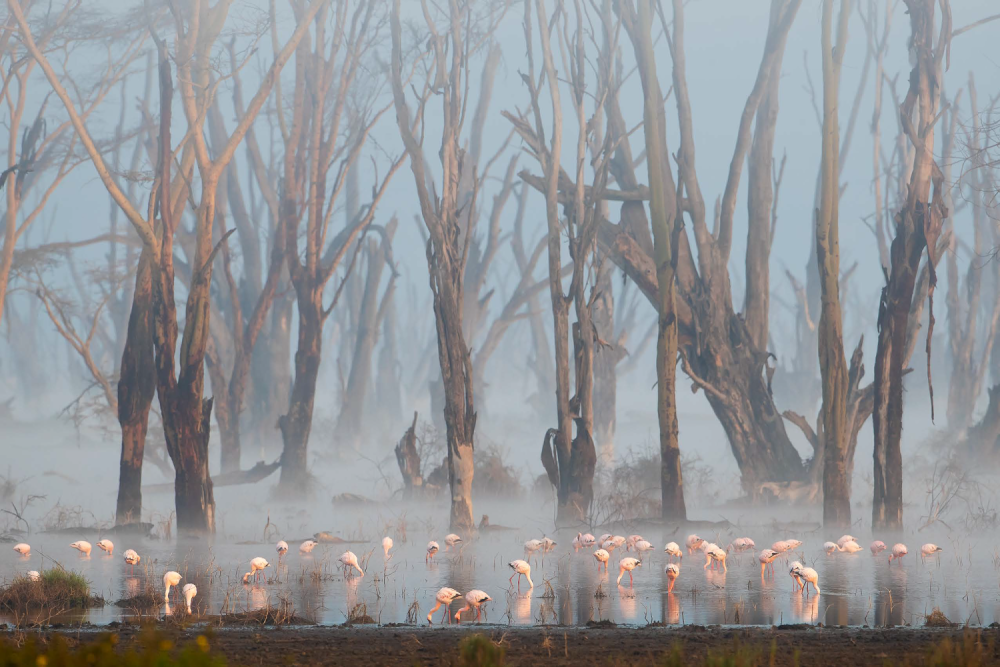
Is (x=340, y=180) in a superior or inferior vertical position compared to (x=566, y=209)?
superior

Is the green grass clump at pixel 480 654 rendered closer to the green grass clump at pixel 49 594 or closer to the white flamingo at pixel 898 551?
the green grass clump at pixel 49 594

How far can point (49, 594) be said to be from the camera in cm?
930

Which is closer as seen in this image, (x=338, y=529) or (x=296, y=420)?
(x=338, y=529)

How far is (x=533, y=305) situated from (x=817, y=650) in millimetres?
28153

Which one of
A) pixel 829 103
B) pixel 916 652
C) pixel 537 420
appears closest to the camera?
pixel 916 652

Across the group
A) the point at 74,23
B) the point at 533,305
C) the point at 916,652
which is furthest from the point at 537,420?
the point at 916,652

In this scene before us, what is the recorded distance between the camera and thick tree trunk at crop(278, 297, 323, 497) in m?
21.2

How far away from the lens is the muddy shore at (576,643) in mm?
6441

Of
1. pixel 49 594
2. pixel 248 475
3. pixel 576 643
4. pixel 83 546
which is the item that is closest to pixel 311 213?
pixel 248 475

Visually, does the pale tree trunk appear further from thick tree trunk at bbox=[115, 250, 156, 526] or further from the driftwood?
the driftwood

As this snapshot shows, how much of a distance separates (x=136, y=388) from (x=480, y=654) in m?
12.2

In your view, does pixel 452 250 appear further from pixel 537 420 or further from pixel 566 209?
pixel 537 420

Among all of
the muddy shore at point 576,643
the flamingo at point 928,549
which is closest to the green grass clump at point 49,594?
the muddy shore at point 576,643

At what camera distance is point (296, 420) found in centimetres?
2164
